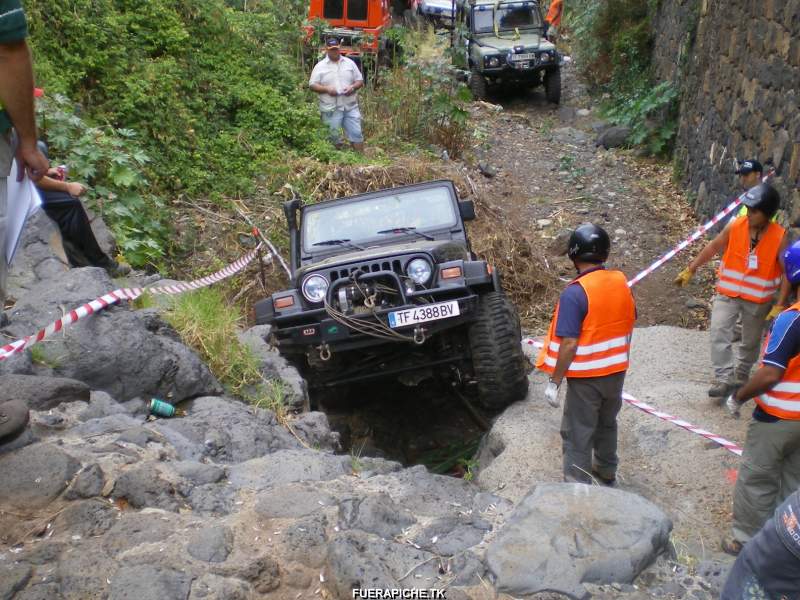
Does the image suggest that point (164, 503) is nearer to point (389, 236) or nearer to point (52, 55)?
point (389, 236)

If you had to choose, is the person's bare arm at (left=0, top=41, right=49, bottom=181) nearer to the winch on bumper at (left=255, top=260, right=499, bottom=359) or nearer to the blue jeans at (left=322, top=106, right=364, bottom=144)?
the winch on bumper at (left=255, top=260, right=499, bottom=359)

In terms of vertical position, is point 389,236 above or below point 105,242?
above

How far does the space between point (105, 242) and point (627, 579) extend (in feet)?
19.2

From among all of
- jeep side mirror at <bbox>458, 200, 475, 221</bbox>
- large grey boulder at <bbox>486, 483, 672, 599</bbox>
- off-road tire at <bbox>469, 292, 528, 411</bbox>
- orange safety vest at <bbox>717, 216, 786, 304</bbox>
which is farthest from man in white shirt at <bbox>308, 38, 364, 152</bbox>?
large grey boulder at <bbox>486, 483, 672, 599</bbox>

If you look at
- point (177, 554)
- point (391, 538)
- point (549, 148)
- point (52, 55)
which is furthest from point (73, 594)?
point (549, 148)

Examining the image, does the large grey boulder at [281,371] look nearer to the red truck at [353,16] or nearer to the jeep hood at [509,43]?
the red truck at [353,16]

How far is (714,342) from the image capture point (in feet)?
17.7

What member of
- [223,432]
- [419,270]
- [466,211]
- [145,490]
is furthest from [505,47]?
[145,490]

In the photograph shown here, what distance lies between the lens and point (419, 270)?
5418 millimetres

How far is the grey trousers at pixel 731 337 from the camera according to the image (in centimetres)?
529

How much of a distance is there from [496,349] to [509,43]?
12277 millimetres

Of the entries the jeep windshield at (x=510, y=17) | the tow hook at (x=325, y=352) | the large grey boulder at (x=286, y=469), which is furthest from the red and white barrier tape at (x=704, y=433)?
the jeep windshield at (x=510, y=17)

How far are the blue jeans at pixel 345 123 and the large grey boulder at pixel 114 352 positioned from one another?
7022mm

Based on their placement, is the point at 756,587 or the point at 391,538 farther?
the point at 391,538
